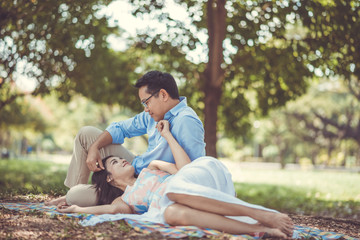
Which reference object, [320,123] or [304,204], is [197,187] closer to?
[304,204]

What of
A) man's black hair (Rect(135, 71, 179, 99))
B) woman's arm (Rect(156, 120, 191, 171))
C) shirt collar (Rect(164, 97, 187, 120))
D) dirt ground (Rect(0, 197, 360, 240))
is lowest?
dirt ground (Rect(0, 197, 360, 240))

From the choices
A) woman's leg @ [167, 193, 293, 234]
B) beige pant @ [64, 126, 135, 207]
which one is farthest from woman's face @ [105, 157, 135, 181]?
woman's leg @ [167, 193, 293, 234]

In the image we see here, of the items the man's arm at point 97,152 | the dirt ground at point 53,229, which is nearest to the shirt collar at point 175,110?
the man's arm at point 97,152

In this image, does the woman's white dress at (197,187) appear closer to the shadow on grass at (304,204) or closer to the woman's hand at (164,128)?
the woman's hand at (164,128)

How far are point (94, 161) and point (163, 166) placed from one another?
A: 0.92 meters

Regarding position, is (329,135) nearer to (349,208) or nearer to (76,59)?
(349,208)

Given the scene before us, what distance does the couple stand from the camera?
368cm

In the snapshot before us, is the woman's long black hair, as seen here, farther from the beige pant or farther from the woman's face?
the beige pant

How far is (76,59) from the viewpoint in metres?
11.8

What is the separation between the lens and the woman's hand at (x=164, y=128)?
14.3ft

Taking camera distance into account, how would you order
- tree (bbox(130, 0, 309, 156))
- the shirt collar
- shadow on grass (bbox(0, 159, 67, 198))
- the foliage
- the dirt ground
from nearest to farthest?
1. the dirt ground
2. the shirt collar
3. shadow on grass (bbox(0, 159, 67, 198))
4. tree (bbox(130, 0, 309, 156))
5. the foliage

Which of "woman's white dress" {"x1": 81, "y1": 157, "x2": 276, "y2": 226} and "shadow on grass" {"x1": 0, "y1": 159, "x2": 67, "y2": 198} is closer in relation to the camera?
"woman's white dress" {"x1": 81, "y1": 157, "x2": 276, "y2": 226}

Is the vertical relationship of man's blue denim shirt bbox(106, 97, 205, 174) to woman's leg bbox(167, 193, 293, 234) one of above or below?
above

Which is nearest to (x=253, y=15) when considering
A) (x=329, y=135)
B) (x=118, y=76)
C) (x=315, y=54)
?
(x=315, y=54)
